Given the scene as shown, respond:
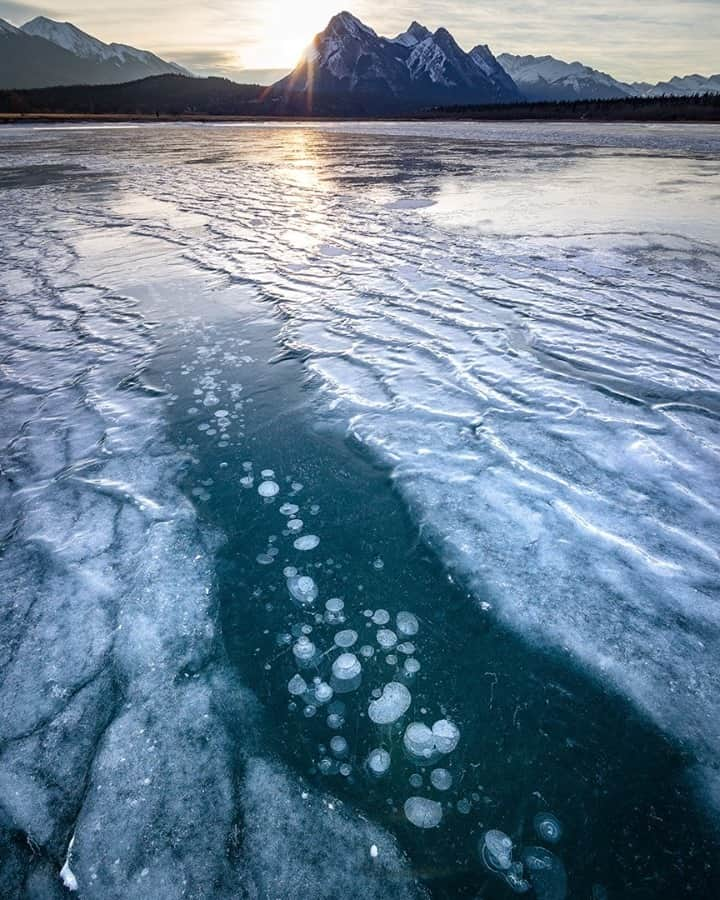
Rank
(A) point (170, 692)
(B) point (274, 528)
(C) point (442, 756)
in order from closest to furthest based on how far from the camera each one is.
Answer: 1. (C) point (442, 756)
2. (A) point (170, 692)
3. (B) point (274, 528)

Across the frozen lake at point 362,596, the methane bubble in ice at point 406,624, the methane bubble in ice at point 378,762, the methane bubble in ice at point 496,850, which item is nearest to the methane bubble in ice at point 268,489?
the frozen lake at point 362,596

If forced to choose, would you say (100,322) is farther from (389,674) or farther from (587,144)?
(587,144)

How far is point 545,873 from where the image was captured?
1.72 meters

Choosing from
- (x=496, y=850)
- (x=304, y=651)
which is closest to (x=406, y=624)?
(x=304, y=651)

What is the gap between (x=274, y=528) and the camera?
313 centimetres

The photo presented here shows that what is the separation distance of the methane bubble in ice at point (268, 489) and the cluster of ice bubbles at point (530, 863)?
2234mm

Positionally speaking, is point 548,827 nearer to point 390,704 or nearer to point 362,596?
point 390,704

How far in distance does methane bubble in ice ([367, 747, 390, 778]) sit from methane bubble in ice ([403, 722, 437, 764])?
9cm

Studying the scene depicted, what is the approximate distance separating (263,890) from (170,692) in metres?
0.89

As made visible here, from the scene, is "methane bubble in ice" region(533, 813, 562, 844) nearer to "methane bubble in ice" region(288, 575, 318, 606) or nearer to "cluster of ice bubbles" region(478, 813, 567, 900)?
"cluster of ice bubbles" region(478, 813, 567, 900)

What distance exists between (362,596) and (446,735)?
811 mm

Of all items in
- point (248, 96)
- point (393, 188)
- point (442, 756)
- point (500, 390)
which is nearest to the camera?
point (442, 756)

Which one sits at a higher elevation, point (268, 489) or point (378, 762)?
point (268, 489)

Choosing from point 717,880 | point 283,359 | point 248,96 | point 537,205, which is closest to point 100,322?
point 283,359
